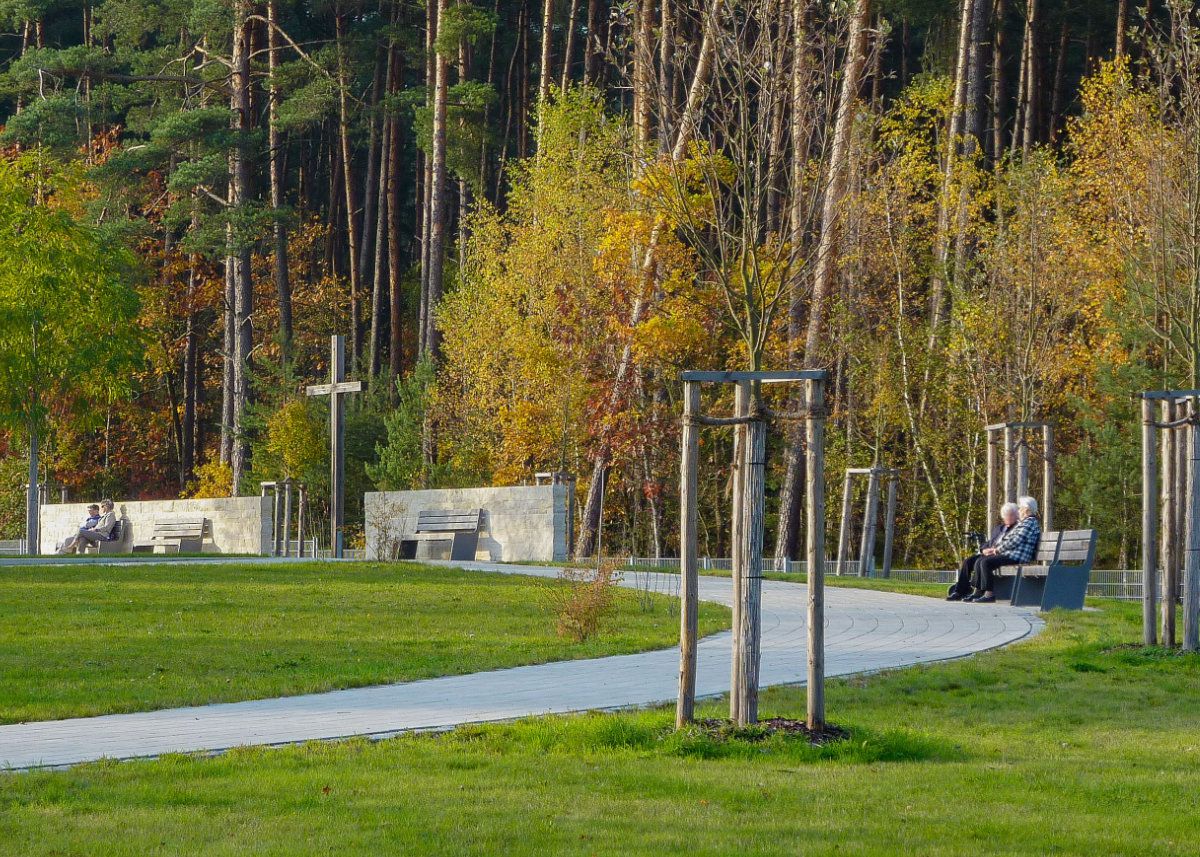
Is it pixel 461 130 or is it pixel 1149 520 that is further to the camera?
pixel 461 130

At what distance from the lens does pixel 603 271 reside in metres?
33.2

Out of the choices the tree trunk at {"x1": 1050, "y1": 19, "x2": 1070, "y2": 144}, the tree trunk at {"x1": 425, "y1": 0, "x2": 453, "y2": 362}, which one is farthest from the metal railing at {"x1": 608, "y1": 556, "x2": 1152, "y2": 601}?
the tree trunk at {"x1": 1050, "y1": 19, "x2": 1070, "y2": 144}

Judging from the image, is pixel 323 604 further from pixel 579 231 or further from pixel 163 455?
pixel 163 455

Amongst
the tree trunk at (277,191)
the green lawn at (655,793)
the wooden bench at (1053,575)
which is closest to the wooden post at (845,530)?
the wooden bench at (1053,575)

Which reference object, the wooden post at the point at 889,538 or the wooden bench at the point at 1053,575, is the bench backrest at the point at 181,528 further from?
the wooden bench at the point at 1053,575

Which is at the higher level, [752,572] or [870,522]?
[752,572]

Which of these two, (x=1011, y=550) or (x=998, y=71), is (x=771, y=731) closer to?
(x=1011, y=550)

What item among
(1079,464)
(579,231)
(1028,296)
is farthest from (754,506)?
(579,231)

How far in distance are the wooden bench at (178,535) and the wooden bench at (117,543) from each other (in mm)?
223

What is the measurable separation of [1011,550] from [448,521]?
38.7 ft

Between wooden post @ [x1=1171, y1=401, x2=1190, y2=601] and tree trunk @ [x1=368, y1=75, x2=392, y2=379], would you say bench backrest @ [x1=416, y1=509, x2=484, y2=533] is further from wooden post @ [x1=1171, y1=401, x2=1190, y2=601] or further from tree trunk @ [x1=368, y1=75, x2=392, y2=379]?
tree trunk @ [x1=368, y1=75, x2=392, y2=379]

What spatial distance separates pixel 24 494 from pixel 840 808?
42327mm

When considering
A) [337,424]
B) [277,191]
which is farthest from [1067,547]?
[277,191]

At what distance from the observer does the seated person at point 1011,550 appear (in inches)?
724
